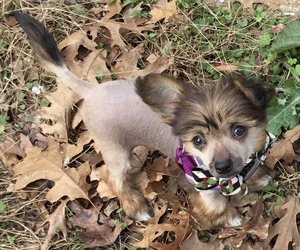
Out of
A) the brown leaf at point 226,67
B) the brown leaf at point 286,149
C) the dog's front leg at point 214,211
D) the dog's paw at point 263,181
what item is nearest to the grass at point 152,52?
the brown leaf at point 226,67

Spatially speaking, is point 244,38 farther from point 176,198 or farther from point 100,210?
point 100,210

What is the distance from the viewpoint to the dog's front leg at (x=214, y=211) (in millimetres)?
3605

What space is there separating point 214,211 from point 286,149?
0.62 metres

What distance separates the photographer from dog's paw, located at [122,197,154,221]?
3.89 meters

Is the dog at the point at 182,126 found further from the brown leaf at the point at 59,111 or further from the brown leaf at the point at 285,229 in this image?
the brown leaf at the point at 59,111

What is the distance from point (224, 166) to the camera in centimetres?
302

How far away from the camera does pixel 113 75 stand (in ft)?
14.2

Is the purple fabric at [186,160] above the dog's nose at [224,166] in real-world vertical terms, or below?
below

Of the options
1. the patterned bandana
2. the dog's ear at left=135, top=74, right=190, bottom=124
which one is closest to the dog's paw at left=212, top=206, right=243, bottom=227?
the patterned bandana

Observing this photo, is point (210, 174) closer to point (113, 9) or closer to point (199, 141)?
point (199, 141)

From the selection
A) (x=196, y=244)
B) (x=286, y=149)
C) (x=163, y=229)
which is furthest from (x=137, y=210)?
(x=286, y=149)

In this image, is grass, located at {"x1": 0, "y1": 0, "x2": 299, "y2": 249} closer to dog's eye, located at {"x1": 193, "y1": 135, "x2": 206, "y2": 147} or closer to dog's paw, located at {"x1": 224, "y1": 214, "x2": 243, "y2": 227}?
dog's paw, located at {"x1": 224, "y1": 214, "x2": 243, "y2": 227}

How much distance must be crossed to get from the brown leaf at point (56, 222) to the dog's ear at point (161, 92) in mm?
1155

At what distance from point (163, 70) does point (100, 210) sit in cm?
109
